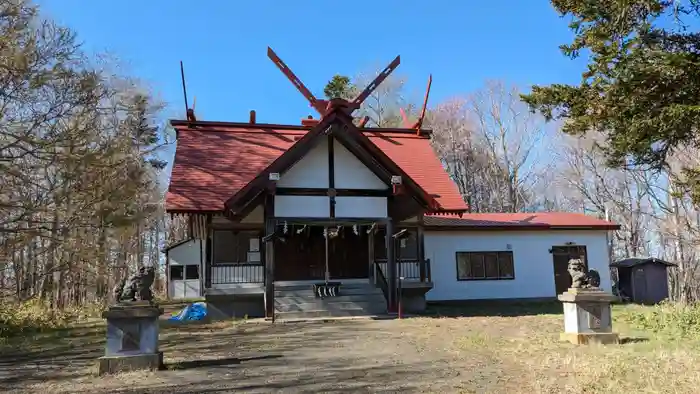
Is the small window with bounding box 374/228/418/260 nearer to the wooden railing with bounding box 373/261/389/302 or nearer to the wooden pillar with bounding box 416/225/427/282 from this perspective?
the wooden pillar with bounding box 416/225/427/282

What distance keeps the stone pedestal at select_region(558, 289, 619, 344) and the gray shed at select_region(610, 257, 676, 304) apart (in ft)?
A: 42.4

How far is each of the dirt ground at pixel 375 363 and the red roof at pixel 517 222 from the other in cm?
758

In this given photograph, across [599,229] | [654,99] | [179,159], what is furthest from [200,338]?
[599,229]

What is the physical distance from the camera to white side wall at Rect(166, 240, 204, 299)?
103 feet

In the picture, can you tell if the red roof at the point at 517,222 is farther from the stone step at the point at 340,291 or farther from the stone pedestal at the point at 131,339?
the stone pedestal at the point at 131,339

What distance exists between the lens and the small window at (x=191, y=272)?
31875mm

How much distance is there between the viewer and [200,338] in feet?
35.7

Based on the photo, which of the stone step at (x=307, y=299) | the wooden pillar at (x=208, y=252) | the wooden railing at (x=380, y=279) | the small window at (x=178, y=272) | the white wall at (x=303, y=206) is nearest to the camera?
the stone step at (x=307, y=299)

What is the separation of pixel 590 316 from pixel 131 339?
7366 millimetres

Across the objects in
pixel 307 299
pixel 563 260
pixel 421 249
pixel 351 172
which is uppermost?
pixel 351 172

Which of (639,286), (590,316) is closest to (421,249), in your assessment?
(590,316)

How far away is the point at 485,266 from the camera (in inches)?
769

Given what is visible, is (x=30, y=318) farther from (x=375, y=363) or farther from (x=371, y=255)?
(x=375, y=363)

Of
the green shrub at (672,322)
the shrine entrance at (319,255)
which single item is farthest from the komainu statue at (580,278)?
the shrine entrance at (319,255)
